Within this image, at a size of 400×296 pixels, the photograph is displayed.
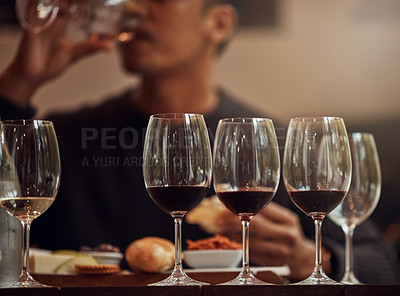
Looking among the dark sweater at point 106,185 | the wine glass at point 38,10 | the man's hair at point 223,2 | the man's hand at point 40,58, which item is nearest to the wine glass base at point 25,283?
the wine glass at point 38,10

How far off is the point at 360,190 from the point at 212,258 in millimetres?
271

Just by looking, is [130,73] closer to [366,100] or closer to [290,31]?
[290,31]

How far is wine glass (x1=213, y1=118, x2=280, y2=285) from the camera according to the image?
2.47 ft

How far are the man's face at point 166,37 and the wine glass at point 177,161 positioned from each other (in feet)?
5.83

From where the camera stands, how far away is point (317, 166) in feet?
2.51

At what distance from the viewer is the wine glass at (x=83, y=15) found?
5.92ft

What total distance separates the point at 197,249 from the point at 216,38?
5.37ft

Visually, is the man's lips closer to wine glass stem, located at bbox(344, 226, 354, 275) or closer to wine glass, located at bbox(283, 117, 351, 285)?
wine glass stem, located at bbox(344, 226, 354, 275)

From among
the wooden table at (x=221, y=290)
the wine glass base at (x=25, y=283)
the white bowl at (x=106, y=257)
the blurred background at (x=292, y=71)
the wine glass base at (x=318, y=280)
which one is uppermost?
the blurred background at (x=292, y=71)

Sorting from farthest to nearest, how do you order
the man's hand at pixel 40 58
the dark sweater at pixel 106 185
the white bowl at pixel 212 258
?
the dark sweater at pixel 106 185, the man's hand at pixel 40 58, the white bowl at pixel 212 258

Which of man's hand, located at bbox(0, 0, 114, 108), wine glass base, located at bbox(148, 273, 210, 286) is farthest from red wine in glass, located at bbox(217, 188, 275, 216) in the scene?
man's hand, located at bbox(0, 0, 114, 108)

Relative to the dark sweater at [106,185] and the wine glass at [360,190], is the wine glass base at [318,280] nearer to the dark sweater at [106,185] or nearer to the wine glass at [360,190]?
the wine glass at [360,190]

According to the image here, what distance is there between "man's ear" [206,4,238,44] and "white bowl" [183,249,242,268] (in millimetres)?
1652

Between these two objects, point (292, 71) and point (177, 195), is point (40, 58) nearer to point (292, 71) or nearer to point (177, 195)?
point (292, 71)
